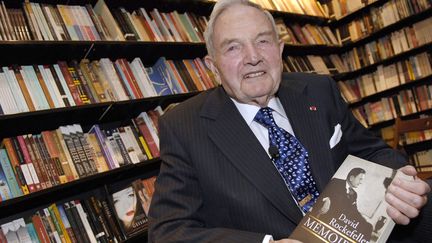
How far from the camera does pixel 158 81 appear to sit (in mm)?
2967

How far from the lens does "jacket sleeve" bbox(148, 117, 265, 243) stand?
1.19 m

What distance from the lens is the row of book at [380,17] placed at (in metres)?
4.51

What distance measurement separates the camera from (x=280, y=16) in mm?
4203

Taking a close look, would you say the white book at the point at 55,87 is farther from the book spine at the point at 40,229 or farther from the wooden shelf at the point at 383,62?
the wooden shelf at the point at 383,62

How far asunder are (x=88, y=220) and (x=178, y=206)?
129 cm

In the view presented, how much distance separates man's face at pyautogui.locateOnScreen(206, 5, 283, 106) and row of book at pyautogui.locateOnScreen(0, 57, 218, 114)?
50.8 inches

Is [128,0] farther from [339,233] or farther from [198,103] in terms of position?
[339,233]

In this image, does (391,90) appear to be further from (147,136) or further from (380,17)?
(147,136)

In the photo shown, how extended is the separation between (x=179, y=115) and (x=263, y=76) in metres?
0.35

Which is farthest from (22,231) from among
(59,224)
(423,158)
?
(423,158)

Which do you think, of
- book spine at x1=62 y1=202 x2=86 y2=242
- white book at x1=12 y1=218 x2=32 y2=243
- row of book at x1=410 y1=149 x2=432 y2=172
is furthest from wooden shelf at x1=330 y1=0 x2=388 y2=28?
white book at x1=12 y1=218 x2=32 y2=243

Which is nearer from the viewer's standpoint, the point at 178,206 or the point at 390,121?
the point at 178,206

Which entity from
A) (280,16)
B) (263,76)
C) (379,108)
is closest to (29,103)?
(263,76)

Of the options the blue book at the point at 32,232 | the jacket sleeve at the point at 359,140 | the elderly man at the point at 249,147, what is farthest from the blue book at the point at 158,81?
the jacket sleeve at the point at 359,140
